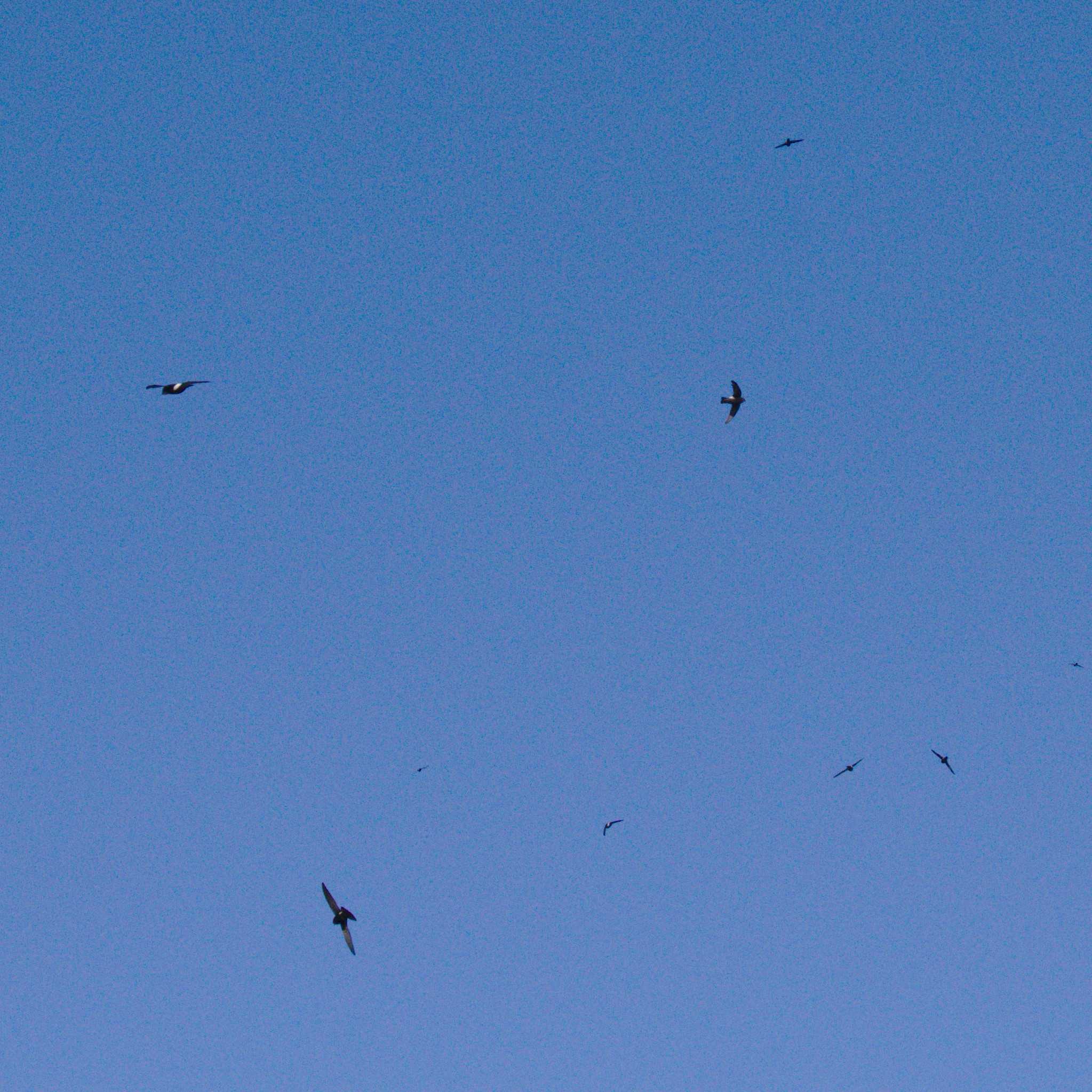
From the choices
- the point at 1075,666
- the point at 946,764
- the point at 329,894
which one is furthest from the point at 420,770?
the point at 1075,666

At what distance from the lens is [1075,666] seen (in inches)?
3219

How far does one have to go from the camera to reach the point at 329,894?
205 feet

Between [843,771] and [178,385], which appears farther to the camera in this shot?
[843,771]

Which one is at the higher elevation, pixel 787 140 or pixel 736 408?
pixel 787 140

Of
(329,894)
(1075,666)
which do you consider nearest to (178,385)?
(329,894)

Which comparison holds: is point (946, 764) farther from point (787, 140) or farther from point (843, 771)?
point (787, 140)

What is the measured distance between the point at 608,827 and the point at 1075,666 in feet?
79.3

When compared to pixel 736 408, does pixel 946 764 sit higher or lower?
lower

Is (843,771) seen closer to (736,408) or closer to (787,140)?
(736,408)

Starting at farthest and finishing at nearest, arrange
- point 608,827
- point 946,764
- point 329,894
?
point 608,827 → point 946,764 → point 329,894

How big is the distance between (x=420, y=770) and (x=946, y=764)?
2435 centimetres

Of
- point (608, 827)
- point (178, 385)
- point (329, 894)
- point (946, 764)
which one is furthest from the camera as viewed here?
point (608, 827)

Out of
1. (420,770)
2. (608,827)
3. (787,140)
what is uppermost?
(787,140)

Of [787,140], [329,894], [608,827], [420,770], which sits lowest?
[608,827]
